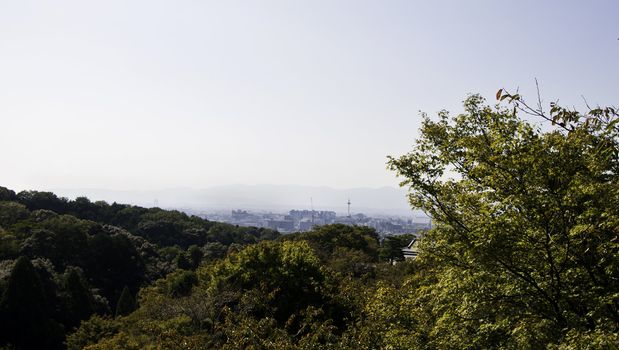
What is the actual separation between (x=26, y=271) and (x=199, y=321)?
17.8 meters

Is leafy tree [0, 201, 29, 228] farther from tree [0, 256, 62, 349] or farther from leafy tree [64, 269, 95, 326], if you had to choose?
tree [0, 256, 62, 349]

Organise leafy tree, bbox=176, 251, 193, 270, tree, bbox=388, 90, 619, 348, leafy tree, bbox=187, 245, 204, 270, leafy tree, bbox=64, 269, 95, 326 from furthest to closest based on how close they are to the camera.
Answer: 1. leafy tree, bbox=187, 245, 204, 270
2. leafy tree, bbox=176, 251, 193, 270
3. leafy tree, bbox=64, 269, 95, 326
4. tree, bbox=388, 90, 619, 348

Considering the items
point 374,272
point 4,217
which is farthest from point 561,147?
point 4,217

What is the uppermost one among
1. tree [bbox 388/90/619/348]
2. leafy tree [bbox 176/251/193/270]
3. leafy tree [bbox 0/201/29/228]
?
tree [bbox 388/90/619/348]

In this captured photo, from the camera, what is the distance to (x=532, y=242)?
19.5 ft

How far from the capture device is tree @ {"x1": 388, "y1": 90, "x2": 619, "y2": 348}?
5.78 metres

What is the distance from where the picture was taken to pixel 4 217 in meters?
43.0

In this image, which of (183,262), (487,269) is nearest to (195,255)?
(183,262)

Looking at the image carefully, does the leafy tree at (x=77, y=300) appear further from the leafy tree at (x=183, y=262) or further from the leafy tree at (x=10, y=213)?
the leafy tree at (x=10, y=213)

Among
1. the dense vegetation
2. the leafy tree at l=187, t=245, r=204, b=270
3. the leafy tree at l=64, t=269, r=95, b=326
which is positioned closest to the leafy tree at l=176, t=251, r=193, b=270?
the leafy tree at l=187, t=245, r=204, b=270

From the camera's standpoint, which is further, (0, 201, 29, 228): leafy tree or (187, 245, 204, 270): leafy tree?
(187, 245, 204, 270): leafy tree

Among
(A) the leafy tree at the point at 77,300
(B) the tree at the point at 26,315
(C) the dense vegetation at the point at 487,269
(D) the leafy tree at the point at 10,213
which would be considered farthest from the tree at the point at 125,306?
(D) the leafy tree at the point at 10,213

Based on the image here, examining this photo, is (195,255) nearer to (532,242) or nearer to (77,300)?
(77,300)

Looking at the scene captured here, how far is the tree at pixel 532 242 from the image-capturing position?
578 cm
